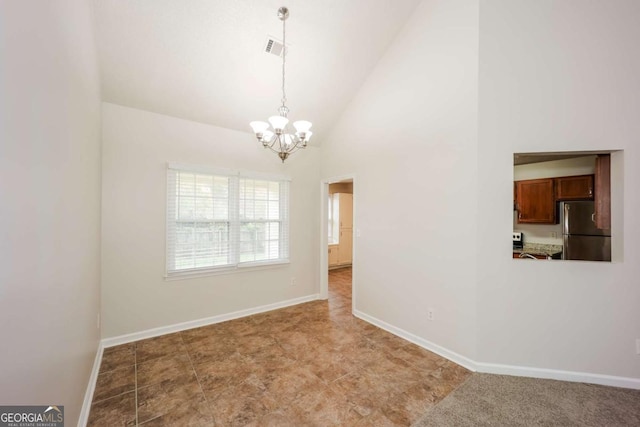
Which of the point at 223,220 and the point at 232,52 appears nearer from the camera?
the point at 232,52

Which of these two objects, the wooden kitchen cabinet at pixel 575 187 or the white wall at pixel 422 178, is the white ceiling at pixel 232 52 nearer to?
the white wall at pixel 422 178

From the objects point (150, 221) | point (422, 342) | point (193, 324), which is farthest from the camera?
point (193, 324)

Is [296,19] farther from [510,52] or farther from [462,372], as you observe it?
[462,372]

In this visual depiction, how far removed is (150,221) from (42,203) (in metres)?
2.33

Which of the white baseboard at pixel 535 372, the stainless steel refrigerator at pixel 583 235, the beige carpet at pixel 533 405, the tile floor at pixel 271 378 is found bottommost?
the tile floor at pixel 271 378

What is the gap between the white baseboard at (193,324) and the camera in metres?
3.06

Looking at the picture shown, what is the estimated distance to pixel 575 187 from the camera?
2881 mm

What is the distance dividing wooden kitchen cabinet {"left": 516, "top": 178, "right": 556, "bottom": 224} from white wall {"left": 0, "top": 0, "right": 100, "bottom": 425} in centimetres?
392

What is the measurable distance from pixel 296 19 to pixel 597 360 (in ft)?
14.4

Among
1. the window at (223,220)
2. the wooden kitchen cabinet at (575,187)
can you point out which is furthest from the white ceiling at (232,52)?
the wooden kitchen cabinet at (575,187)

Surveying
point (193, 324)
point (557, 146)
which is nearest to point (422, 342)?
point (557, 146)

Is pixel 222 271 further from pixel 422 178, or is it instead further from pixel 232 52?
pixel 422 178

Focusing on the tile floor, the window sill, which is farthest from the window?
the tile floor

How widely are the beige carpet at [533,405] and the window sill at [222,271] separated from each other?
287 centimetres
